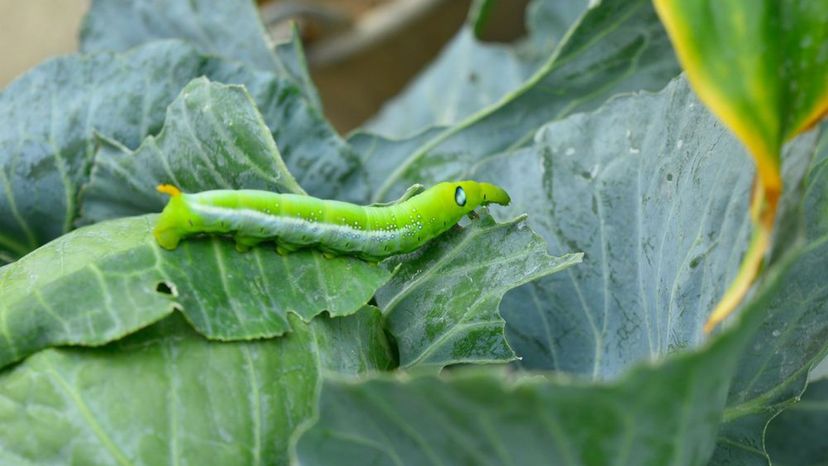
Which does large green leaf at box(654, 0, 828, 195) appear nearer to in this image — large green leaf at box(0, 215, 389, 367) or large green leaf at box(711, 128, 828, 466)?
large green leaf at box(711, 128, 828, 466)

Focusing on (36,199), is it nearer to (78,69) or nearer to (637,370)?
(78,69)

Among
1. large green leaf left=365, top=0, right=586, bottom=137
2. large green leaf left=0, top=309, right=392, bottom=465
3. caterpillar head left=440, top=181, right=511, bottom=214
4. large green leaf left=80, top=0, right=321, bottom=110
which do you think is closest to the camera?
large green leaf left=0, top=309, right=392, bottom=465

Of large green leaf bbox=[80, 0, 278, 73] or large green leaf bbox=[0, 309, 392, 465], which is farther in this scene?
large green leaf bbox=[80, 0, 278, 73]

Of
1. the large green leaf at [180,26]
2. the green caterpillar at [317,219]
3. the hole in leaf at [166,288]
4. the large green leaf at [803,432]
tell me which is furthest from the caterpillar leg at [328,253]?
the large green leaf at [803,432]

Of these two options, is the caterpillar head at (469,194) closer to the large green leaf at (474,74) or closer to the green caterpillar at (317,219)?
the green caterpillar at (317,219)

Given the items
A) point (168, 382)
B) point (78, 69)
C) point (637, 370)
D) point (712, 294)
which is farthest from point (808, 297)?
point (78, 69)

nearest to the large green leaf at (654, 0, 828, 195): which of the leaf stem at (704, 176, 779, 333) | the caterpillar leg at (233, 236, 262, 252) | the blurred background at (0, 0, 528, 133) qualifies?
the leaf stem at (704, 176, 779, 333)

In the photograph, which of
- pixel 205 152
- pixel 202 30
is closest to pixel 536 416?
pixel 205 152
